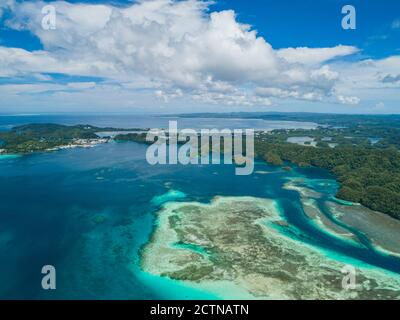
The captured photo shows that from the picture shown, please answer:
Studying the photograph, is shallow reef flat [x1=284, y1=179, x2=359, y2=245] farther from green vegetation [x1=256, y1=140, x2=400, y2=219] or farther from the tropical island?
green vegetation [x1=256, y1=140, x2=400, y2=219]

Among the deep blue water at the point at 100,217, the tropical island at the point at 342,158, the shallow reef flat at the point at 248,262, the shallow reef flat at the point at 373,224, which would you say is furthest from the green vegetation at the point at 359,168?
the shallow reef flat at the point at 248,262

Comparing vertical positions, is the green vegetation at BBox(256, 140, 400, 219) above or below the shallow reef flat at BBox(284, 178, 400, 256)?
above

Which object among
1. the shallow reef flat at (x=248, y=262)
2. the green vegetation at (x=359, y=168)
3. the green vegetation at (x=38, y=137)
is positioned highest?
the green vegetation at (x=38, y=137)

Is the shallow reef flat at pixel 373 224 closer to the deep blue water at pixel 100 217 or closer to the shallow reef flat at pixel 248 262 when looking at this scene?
the deep blue water at pixel 100 217

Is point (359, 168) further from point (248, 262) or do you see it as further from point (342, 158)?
point (248, 262)

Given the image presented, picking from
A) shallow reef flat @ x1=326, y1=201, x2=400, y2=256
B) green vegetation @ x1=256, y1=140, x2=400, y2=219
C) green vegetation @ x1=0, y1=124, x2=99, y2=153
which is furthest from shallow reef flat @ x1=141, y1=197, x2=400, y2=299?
green vegetation @ x1=0, y1=124, x2=99, y2=153
